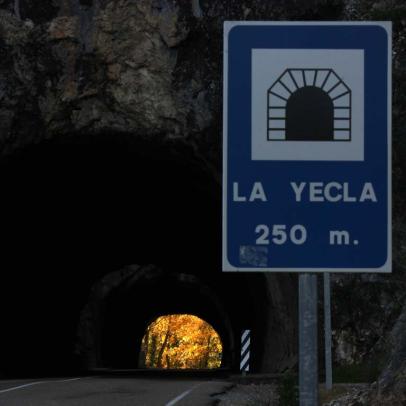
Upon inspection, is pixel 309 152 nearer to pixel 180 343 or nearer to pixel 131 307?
pixel 131 307

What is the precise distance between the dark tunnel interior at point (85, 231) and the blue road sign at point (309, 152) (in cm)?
1805

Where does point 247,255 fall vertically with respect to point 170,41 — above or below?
below

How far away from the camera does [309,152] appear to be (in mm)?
2645

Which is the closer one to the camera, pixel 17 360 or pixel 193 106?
pixel 193 106

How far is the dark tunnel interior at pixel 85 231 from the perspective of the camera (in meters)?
21.6

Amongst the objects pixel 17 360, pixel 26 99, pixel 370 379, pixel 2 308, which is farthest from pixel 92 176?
pixel 370 379

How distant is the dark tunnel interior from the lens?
70.8 ft

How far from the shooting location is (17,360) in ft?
89.8

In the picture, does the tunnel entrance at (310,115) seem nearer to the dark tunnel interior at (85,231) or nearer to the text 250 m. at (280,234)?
the text 250 m. at (280,234)

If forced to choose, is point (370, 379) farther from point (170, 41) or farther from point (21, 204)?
point (21, 204)

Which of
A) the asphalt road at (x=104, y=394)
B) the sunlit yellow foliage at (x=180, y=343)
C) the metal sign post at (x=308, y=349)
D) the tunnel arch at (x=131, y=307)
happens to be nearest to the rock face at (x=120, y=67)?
the asphalt road at (x=104, y=394)

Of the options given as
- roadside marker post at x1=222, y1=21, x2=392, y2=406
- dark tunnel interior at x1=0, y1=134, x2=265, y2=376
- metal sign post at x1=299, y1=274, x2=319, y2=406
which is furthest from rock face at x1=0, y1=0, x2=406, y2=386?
metal sign post at x1=299, y1=274, x2=319, y2=406

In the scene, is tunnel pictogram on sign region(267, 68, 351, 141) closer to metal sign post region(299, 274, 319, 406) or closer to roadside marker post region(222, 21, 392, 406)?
roadside marker post region(222, 21, 392, 406)

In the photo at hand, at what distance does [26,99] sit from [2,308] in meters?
7.65
